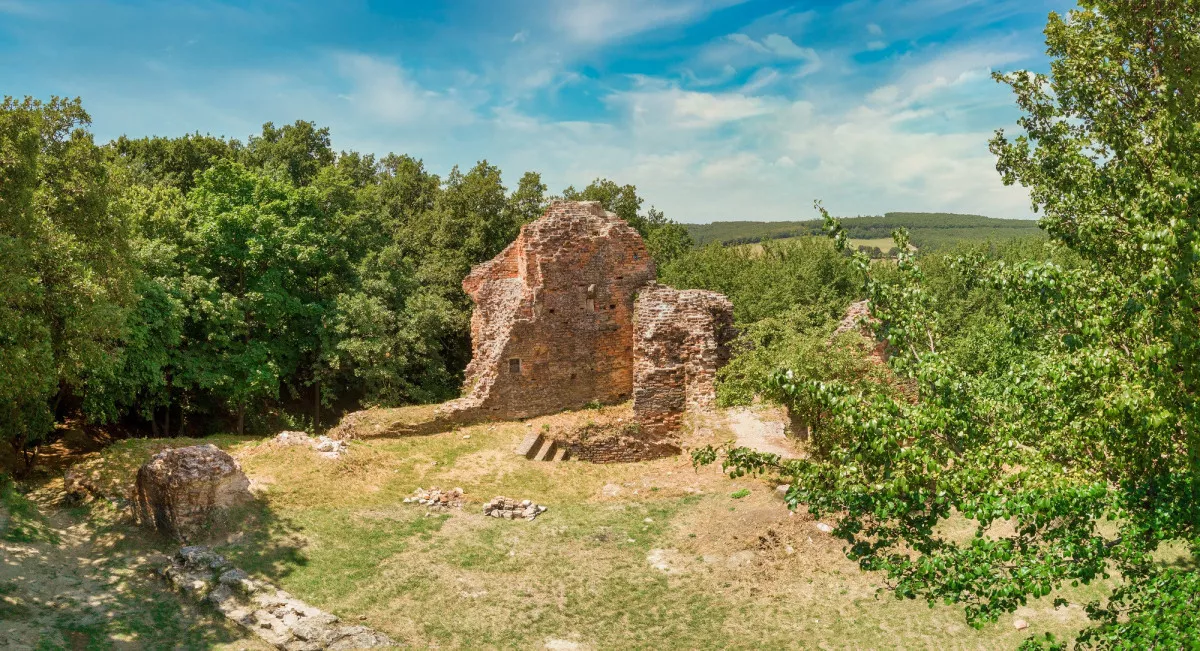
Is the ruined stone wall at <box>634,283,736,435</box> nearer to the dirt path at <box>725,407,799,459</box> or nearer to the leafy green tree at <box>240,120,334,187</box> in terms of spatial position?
the dirt path at <box>725,407,799,459</box>

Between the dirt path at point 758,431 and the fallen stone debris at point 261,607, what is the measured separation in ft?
33.3

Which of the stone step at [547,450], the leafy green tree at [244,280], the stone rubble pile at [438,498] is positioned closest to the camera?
the stone rubble pile at [438,498]

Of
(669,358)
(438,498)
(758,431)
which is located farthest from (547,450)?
Result: (758,431)

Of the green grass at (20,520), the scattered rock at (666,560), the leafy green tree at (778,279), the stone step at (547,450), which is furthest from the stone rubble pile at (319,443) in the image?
the leafy green tree at (778,279)

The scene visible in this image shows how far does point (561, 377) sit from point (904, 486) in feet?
57.0

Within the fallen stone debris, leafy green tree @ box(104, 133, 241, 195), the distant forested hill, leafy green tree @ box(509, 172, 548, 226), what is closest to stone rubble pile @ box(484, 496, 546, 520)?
the fallen stone debris

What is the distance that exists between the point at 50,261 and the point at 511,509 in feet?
32.5

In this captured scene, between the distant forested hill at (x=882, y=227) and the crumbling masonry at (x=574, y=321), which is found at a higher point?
the distant forested hill at (x=882, y=227)

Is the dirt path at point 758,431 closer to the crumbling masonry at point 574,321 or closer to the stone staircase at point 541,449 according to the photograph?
the crumbling masonry at point 574,321

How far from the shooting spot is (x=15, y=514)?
1388 centimetres

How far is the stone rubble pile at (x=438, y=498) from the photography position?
16.0m

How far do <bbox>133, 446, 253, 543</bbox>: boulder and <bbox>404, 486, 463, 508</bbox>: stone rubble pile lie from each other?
3520 mm

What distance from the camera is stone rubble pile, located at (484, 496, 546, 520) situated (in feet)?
50.5

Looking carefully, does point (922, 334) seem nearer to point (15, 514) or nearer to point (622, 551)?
point (622, 551)
